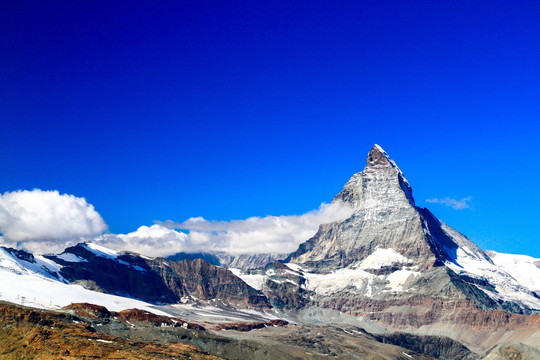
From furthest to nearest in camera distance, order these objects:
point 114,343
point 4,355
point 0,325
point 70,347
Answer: point 114,343 → point 0,325 → point 70,347 → point 4,355

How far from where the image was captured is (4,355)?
16138 cm

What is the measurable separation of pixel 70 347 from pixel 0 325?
27941 millimetres

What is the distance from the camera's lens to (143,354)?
595 feet

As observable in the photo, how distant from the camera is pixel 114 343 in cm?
19662

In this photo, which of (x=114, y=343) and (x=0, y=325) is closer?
(x=0, y=325)

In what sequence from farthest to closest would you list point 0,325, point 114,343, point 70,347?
point 114,343 → point 0,325 → point 70,347

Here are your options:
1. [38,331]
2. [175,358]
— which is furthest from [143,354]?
[38,331]

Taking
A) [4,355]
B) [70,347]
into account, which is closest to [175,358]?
[70,347]

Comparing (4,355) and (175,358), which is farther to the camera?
(175,358)

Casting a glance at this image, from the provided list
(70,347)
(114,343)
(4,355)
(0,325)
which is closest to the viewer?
(4,355)

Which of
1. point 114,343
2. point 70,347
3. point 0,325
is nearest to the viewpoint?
point 70,347

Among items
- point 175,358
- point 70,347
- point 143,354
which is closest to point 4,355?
point 70,347

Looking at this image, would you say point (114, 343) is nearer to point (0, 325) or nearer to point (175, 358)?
point (175, 358)

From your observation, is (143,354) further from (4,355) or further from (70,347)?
(4,355)
